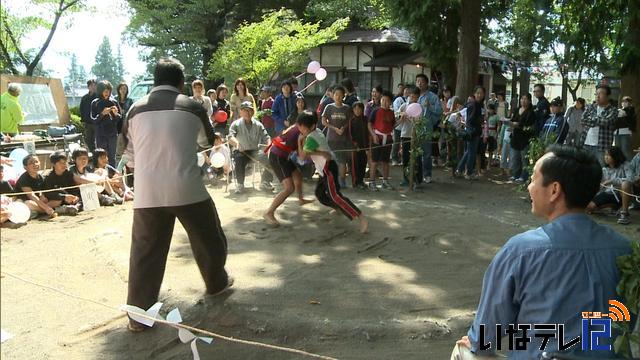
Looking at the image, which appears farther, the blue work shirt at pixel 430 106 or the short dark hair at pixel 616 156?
the blue work shirt at pixel 430 106

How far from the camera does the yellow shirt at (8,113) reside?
9961 mm

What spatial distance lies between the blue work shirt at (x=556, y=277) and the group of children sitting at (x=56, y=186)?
257 inches

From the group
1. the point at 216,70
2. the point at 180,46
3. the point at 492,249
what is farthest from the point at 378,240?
the point at 180,46

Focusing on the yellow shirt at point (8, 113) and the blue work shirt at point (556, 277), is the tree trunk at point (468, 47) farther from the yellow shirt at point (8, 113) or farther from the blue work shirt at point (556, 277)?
the blue work shirt at point (556, 277)

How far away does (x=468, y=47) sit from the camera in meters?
13.0

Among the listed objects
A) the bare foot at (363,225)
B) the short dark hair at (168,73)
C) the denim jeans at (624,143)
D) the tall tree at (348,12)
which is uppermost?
the tall tree at (348,12)

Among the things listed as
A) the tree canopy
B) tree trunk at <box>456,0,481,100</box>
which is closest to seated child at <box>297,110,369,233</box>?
tree trunk at <box>456,0,481,100</box>

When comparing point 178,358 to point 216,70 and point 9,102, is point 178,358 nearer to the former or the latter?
point 9,102

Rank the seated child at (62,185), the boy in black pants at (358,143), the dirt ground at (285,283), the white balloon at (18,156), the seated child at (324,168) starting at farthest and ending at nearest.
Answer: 1. the boy in black pants at (358,143)
2. the white balloon at (18,156)
3. the seated child at (62,185)
4. the seated child at (324,168)
5. the dirt ground at (285,283)

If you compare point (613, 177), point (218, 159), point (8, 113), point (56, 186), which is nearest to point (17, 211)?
point (56, 186)

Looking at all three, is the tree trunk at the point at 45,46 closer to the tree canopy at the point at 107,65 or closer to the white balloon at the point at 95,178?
the white balloon at the point at 95,178

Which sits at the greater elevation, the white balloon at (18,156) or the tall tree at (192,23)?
the tall tree at (192,23)

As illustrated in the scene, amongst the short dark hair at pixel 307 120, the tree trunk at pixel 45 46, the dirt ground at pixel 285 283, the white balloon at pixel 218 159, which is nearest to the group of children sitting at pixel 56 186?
the dirt ground at pixel 285 283

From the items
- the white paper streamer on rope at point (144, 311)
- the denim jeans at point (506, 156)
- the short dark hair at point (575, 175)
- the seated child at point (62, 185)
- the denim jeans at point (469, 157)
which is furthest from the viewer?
the denim jeans at point (506, 156)
